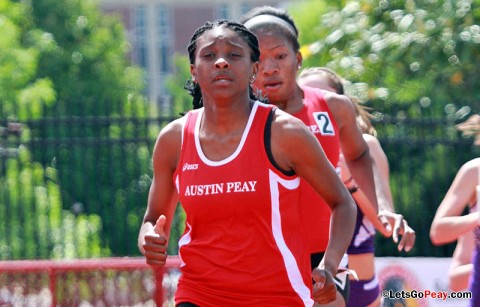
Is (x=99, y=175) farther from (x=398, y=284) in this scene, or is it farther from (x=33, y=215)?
(x=398, y=284)

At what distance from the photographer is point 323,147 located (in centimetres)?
587

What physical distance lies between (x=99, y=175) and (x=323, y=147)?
6.31 meters

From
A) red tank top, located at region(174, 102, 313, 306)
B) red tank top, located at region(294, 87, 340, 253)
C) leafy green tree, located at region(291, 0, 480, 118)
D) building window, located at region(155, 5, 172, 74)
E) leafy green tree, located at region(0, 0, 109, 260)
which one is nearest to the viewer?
red tank top, located at region(174, 102, 313, 306)

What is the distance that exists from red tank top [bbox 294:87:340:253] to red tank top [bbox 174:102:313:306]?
0.95m

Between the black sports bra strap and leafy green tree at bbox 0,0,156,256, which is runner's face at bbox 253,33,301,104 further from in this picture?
leafy green tree at bbox 0,0,156,256

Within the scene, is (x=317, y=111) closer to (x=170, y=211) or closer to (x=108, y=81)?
(x=170, y=211)

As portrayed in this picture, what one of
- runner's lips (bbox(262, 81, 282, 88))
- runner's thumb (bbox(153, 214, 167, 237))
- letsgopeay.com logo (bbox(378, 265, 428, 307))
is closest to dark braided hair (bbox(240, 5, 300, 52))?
runner's lips (bbox(262, 81, 282, 88))

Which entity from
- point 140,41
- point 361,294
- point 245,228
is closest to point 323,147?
point 245,228

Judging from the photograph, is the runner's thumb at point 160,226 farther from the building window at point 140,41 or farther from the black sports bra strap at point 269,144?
the building window at point 140,41

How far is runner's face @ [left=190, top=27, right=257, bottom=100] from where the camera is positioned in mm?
4641

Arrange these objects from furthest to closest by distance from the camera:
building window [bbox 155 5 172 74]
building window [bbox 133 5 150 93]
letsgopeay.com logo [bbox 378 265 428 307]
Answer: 1. building window [bbox 155 5 172 74]
2. building window [bbox 133 5 150 93]
3. letsgopeay.com logo [bbox 378 265 428 307]

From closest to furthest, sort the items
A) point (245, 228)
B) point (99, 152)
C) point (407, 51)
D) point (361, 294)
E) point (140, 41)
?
point (245, 228) → point (361, 294) → point (99, 152) → point (407, 51) → point (140, 41)

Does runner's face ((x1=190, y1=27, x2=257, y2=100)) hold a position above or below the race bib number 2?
above

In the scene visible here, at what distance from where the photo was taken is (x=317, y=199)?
5.68m
